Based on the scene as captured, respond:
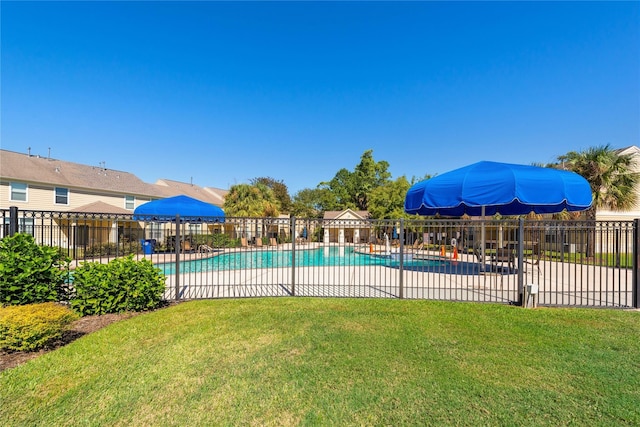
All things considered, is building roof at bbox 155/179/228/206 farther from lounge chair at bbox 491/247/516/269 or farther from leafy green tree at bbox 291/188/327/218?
lounge chair at bbox 491/247/516/269

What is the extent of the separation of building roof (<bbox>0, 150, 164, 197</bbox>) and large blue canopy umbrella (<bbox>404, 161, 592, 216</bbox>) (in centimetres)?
2424

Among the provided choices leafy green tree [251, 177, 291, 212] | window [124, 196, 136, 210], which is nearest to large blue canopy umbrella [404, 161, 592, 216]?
window [124, 196, 136, 210]

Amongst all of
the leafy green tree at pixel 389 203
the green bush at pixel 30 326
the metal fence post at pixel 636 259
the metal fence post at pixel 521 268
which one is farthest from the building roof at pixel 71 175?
the metal fence post at pixel 636 259

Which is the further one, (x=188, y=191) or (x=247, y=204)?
(x=188, y=191)

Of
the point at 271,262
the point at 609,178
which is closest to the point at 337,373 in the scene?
the point at 271,262

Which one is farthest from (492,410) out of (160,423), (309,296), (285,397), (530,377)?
(309,296)

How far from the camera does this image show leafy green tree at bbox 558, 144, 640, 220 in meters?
16.5

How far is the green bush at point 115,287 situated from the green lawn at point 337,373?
631 mm

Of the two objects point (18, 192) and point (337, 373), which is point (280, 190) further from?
point (337, 373)

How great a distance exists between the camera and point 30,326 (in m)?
4.00

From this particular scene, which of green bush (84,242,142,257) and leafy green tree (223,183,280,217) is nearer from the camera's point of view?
green bush (84,242,142,257)

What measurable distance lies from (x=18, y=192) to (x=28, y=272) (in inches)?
776

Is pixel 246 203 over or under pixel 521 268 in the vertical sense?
over

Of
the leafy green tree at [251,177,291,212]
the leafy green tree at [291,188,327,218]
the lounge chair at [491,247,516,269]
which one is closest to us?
the lounge chair at [491,247,516,269]
